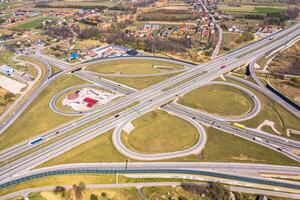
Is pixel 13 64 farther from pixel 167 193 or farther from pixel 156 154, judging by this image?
pixel 167 193

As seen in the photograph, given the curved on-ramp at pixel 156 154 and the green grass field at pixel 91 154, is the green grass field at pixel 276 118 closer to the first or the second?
the curved on-ramp at pixel 156 154

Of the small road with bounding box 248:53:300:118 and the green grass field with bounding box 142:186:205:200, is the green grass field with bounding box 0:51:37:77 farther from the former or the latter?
the small road with bounding box 248:53:300:118

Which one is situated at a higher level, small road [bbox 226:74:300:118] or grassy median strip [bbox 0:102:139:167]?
small road [bbox 226:74:300:118]

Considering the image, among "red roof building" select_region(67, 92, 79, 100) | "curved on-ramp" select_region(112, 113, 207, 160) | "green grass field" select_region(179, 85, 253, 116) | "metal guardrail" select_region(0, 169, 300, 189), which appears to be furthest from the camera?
"red roof building" select_region(67, 92, 79, 100)

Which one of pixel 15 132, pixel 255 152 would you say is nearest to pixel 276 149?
pixel 255 152

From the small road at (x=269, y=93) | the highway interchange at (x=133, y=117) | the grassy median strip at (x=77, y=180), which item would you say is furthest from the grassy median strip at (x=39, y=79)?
the small road at (x=269, y=93)

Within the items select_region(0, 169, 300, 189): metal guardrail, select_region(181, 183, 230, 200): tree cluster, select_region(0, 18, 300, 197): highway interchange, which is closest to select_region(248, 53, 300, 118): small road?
select_region(0, 18, 300, 197): highway interchange
